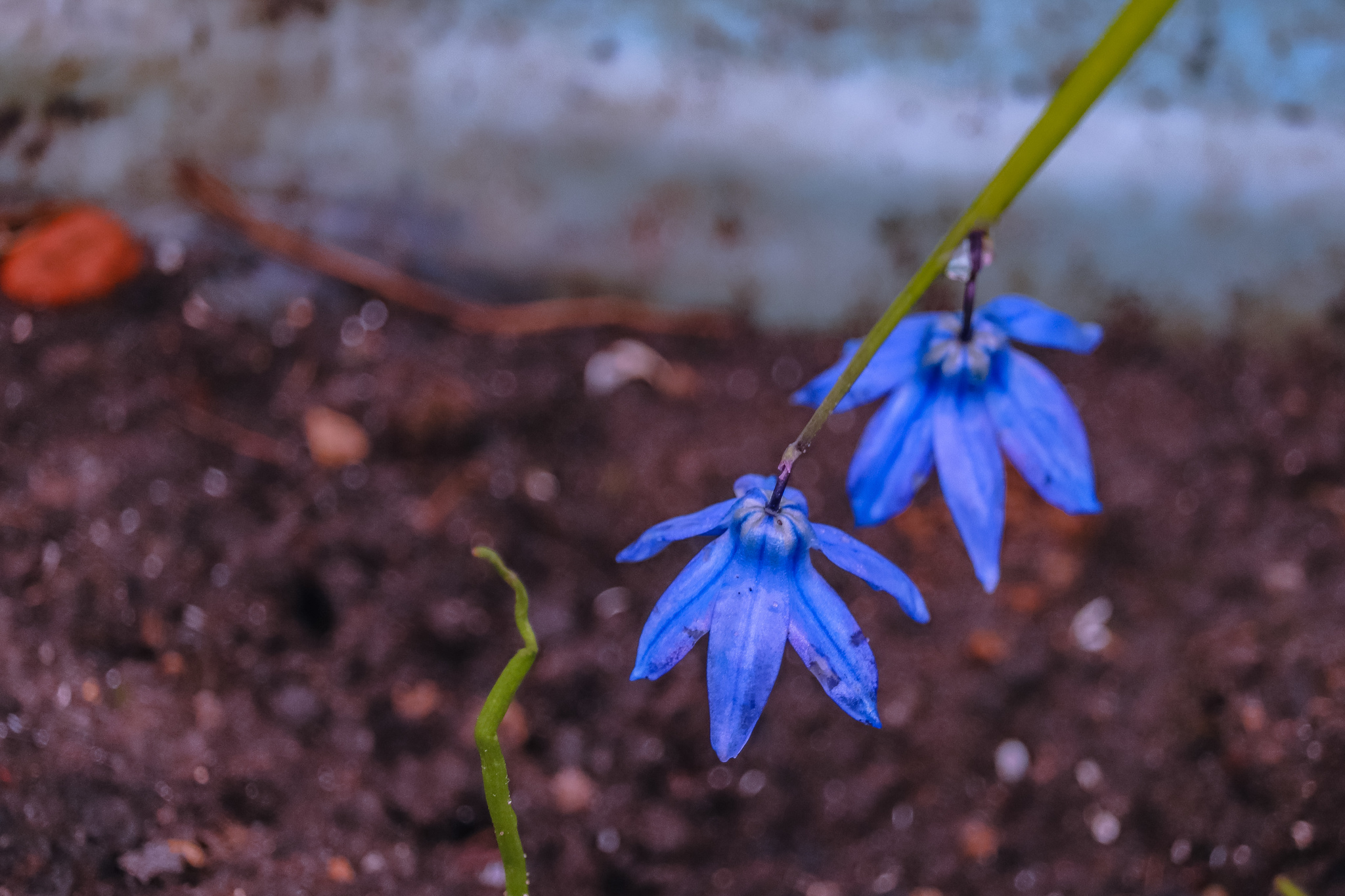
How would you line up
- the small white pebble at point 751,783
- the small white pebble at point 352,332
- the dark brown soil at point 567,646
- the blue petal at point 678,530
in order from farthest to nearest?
the small white pebble at point 352,332
the small white pebble at point 751,783
the dark brown soil at point 567,646
the blue petal at point 678,530

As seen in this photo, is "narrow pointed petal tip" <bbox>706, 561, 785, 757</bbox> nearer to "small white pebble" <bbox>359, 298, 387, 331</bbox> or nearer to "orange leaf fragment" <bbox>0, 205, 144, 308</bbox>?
"small white pebble" <bbox>359, 298, 387, 331</bbox>

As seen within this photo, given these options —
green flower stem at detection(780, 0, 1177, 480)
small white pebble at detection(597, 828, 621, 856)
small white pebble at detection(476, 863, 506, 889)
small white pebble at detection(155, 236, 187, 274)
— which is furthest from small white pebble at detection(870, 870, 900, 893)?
small white pebble at detection(155, 236, 187, 274)

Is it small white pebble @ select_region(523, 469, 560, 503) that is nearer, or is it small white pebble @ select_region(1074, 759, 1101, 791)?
small white pebble @ select_region(1074, 759, 1101, 791)

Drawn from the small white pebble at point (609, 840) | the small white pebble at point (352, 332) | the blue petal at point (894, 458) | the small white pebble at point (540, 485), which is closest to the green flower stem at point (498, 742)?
the blue petal at point (894, 458)

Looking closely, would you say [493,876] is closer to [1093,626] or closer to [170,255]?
[1093,626]

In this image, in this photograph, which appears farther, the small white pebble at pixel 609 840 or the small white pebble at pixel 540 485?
the small white pebble at pixel 540 485

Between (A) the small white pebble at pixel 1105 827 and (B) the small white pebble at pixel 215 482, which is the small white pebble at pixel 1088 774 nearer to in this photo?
(A) the small white pebble at pixel 1105 827
